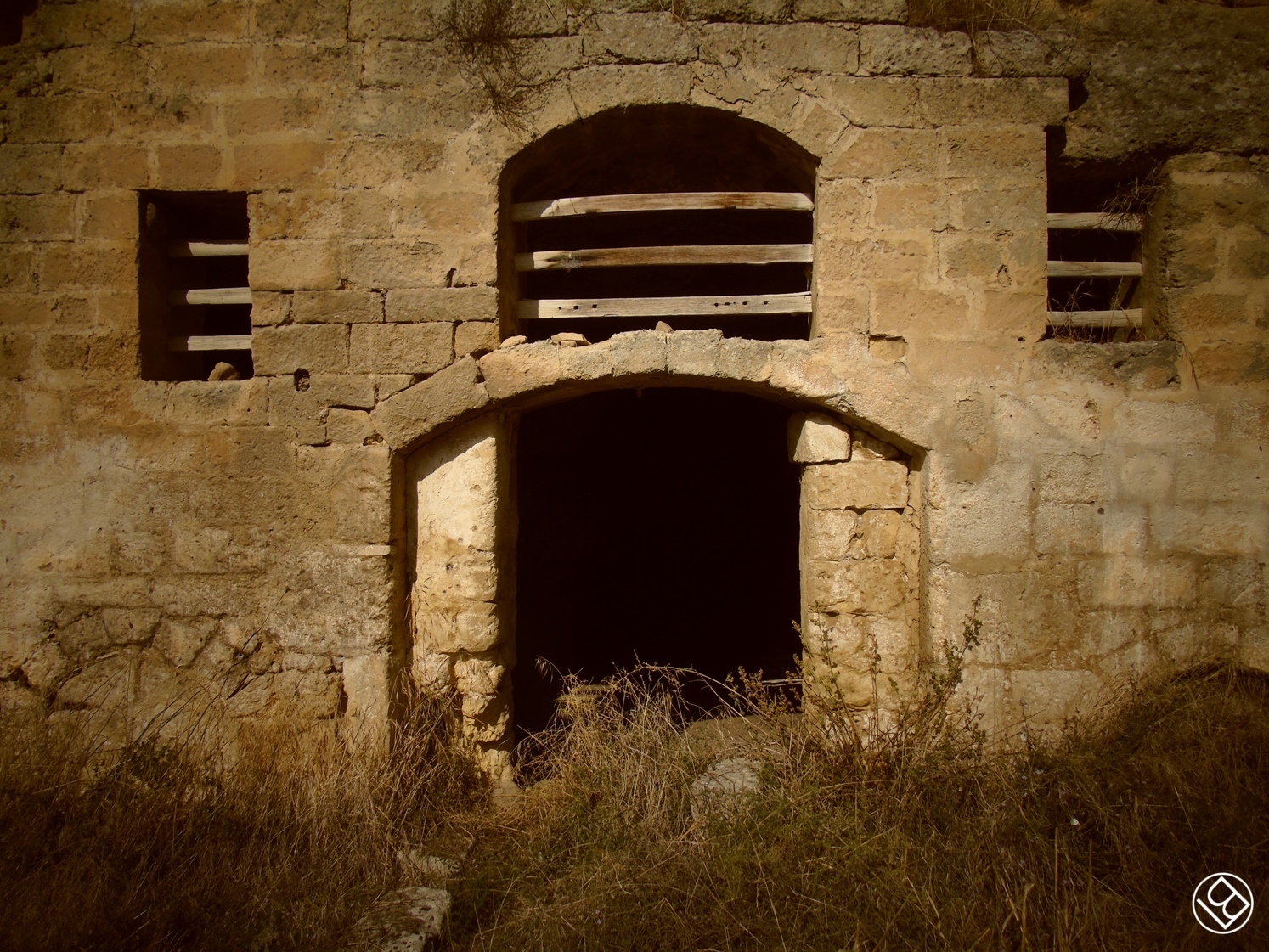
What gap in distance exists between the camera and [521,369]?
323 centimetres

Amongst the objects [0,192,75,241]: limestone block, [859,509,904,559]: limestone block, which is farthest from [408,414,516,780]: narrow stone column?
[0,192,75,241]: limestone block

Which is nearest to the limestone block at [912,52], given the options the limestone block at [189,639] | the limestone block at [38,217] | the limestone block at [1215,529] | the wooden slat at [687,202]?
the wooden slat at [687,202]

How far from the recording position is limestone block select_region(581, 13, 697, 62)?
3238 millimetres

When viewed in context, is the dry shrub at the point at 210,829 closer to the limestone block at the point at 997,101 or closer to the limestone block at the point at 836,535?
the limestone block at the point at 836,535

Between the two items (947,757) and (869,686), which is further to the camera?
(869,686)

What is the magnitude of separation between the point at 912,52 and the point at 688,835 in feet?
11.2

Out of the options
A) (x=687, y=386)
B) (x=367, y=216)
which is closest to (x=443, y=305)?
(x=367, y=216)

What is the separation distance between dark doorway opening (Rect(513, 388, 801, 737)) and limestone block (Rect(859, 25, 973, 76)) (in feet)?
10.7

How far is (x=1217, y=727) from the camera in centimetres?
287

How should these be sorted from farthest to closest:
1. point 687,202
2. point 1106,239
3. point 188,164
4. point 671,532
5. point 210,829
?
point 671,532 → point 1106,239 → point 687,202 → point 188,164 → point 210,829

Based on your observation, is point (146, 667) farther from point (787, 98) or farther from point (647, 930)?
point (787, 98)

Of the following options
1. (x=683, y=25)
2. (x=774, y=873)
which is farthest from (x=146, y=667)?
(x=683, y=25)

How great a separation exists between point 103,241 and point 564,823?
3.31 m

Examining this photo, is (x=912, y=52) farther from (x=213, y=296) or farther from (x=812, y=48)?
(x=213, y=296)
